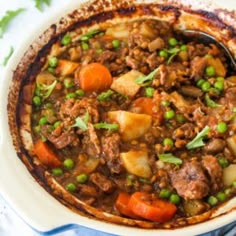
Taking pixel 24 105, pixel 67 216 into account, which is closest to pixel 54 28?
pixel 24 105

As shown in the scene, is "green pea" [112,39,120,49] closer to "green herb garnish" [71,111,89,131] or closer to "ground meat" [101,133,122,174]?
"green herb garnish" [71,111,89,131]

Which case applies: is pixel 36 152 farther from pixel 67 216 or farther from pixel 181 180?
pixel 181 180

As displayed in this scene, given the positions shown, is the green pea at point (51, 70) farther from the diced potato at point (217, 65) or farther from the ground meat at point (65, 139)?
the diced potato at point (217, 65)

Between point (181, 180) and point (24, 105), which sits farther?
point (24, 105)

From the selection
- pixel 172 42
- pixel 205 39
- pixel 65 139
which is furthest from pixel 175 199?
pixel 205 39

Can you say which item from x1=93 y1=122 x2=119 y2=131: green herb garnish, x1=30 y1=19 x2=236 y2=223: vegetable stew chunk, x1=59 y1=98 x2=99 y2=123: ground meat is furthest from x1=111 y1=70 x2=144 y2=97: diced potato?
x1=93 y1=122 x2=119 y2=131: green herb garnish
